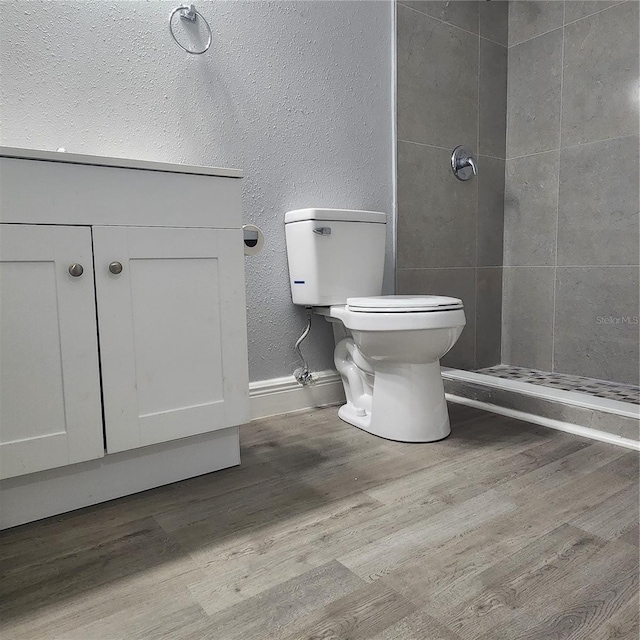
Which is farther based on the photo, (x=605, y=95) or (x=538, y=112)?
(x=538, y=112)

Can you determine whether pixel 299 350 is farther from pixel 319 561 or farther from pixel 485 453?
pixel 319 561

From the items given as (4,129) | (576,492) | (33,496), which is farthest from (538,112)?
(33,496)

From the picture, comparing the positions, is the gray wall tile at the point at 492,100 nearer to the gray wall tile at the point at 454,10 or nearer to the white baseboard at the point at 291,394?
the gray wall tile at the point at 454,10

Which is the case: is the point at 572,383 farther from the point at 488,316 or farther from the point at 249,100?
the point at 249,100

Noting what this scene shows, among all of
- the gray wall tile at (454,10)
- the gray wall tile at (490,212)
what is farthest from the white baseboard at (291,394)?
the gray wall tile at (454,10)

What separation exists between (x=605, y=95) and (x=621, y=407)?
1.45 m

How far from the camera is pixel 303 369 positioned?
2074 millimetres

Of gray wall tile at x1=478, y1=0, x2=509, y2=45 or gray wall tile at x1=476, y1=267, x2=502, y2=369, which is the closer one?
gray wall tile at x1=478, y1=0, x2=509, y2=45

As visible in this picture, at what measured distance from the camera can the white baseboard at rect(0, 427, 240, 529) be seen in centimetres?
117

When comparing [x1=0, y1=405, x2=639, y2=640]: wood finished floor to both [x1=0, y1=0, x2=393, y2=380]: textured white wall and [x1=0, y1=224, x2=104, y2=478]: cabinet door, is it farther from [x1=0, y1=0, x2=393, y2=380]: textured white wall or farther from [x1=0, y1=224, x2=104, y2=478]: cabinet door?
[x1=0, y1=0, x2=393, y2=380]: textured white wall

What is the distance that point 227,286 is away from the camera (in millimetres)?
1371

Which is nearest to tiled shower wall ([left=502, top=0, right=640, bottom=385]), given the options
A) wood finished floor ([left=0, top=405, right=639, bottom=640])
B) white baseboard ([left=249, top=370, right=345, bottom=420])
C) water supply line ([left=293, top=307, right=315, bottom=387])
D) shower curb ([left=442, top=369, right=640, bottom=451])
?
shower curb ([left=442, top=369, right=640, bottom=451])

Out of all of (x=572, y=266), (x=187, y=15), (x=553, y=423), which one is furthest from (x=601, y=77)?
(x=187, y=15)

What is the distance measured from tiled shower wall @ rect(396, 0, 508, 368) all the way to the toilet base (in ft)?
2.49
